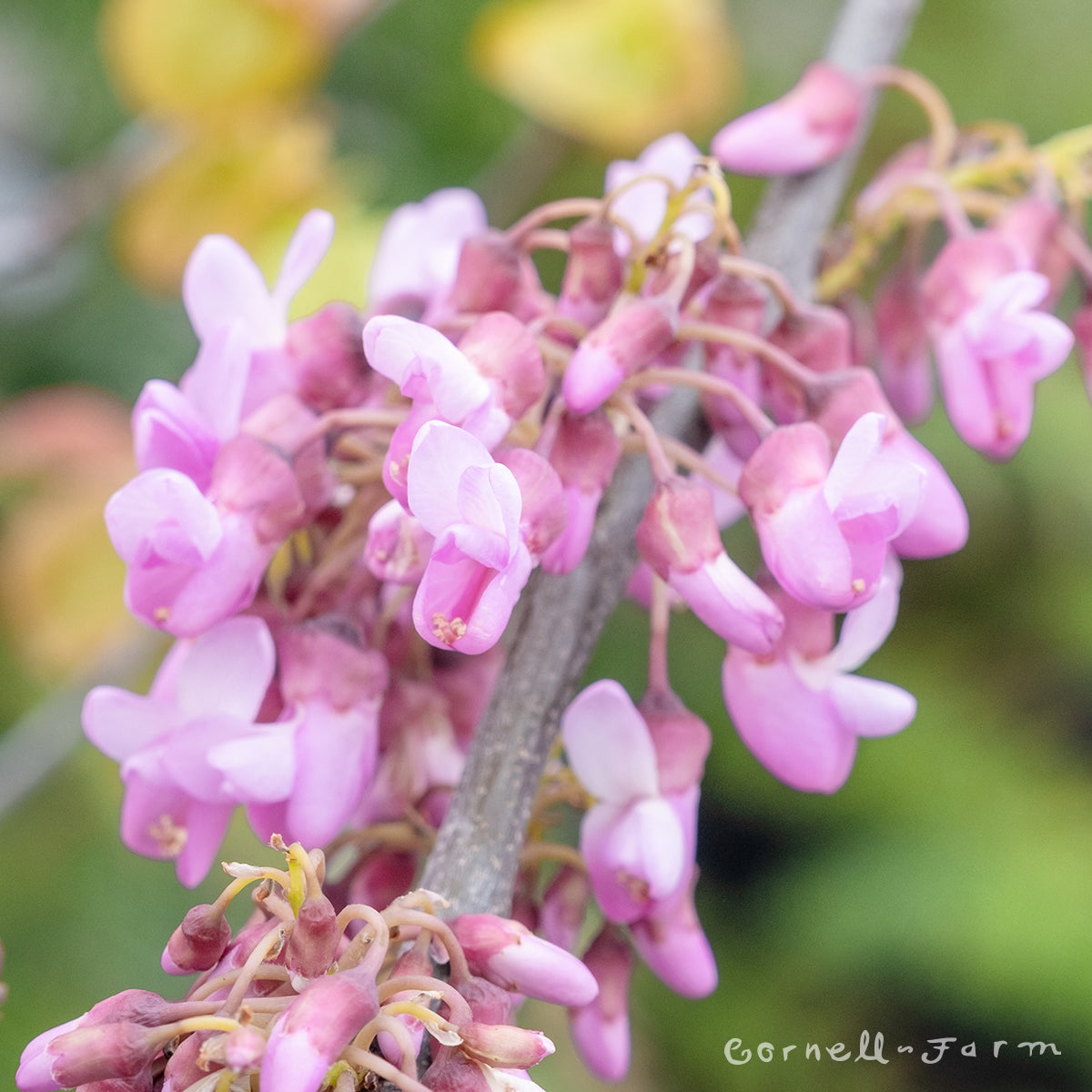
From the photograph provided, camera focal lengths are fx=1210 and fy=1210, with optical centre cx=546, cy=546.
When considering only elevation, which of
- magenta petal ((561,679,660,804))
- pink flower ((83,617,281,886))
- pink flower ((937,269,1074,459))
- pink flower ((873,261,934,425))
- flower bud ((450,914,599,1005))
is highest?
pink flower ((873,261,934,425))

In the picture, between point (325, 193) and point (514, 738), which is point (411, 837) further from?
point (325, 193)

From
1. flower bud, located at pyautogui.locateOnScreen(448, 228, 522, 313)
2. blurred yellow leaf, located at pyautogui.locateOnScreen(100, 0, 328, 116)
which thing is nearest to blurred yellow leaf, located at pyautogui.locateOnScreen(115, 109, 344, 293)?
blurred yellow leaf, located at pyautogui.locateOnScreen(100, 0, 328, 116)

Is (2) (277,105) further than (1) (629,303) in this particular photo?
Yes

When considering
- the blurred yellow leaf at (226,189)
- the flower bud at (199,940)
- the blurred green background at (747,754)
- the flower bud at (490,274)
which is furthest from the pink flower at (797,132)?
the blurred green background at (747,754)

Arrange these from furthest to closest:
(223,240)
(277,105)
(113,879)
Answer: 1. (113,879)
2. (277,105)
3. (223,240)

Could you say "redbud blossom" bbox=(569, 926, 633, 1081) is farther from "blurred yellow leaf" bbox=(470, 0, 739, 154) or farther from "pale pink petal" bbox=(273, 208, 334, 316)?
"blurred yellow leaf" bbox=(470, 0, 739, 154)

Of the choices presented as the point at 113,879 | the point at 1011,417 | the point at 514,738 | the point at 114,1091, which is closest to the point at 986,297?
the point at 1011,417
